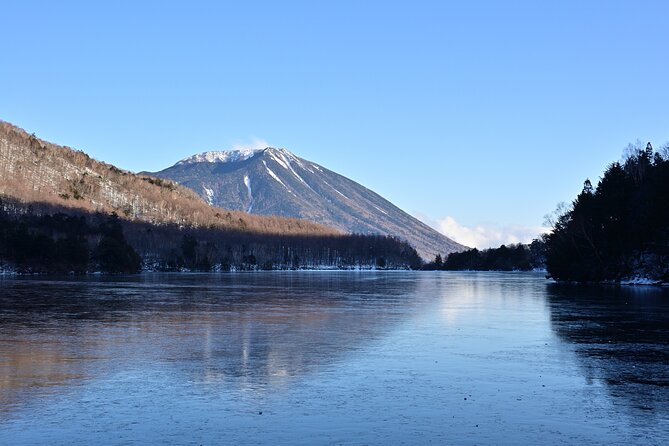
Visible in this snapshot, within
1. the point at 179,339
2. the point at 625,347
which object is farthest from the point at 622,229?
the point at 179,339

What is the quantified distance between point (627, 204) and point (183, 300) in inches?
2774

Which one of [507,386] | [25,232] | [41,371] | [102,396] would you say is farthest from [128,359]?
[25,232]

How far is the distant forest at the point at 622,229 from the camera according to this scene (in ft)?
300

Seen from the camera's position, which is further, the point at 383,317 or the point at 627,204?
the point at 627,204

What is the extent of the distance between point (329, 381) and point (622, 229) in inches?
3574

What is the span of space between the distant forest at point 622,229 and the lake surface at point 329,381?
58.6 meters

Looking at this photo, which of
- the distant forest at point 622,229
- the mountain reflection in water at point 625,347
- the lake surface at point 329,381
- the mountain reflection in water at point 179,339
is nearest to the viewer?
the lake surface at point 329,381

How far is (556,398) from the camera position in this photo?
18406 millimetres

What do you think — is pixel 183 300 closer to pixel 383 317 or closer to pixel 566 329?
pixel 383 317

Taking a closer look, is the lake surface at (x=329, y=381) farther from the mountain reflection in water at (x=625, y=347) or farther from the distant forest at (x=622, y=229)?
the distant forest at (x=622, y=229)

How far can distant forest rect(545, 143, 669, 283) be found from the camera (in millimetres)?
91438

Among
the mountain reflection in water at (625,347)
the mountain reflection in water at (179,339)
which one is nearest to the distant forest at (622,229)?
the mountain reflection in water at (625,347)

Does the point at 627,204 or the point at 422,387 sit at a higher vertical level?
the point at 627,204

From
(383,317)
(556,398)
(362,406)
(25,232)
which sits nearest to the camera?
(362,406)
